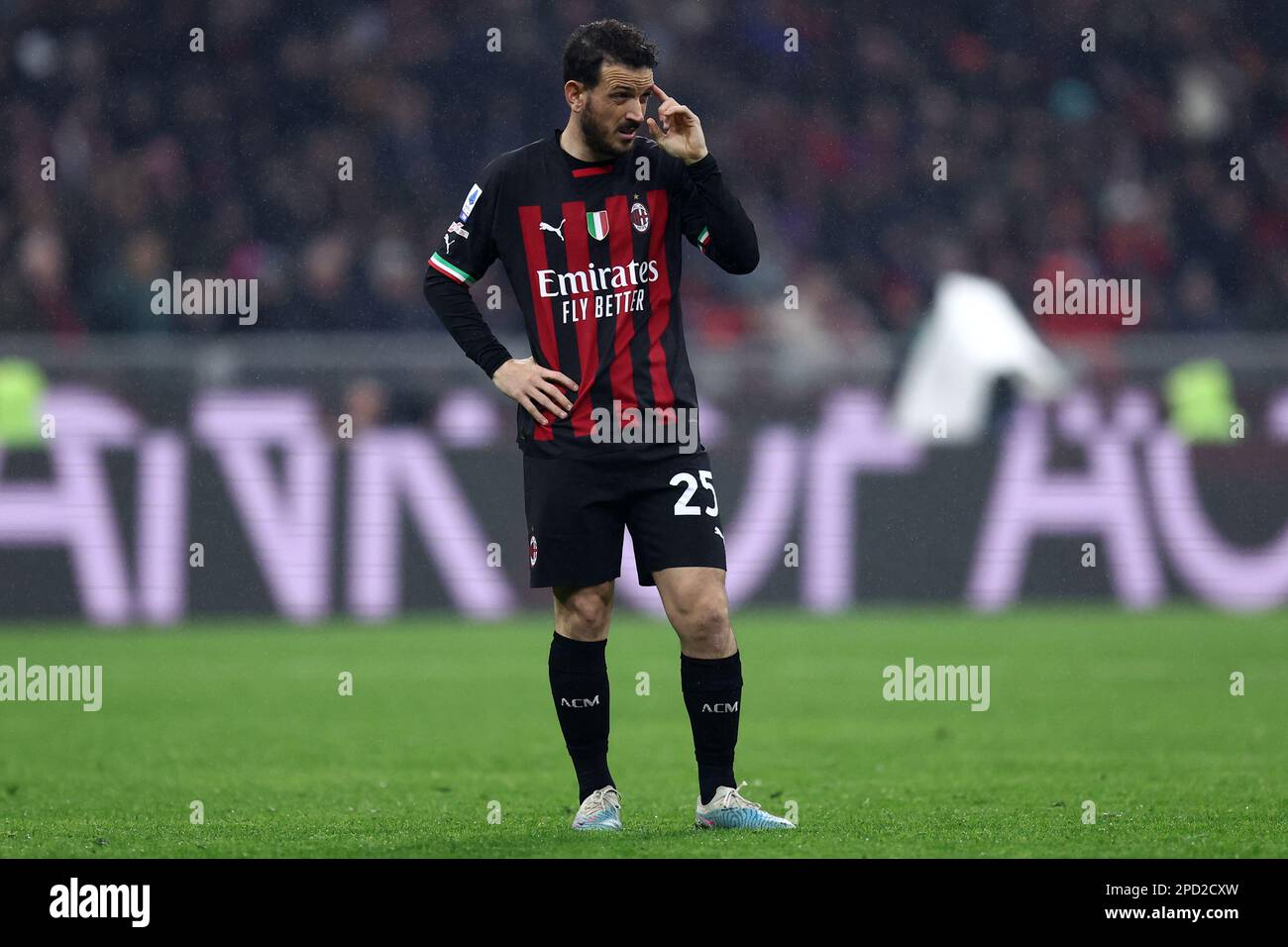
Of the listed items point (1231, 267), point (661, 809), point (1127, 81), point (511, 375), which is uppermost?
point (1127, 81)

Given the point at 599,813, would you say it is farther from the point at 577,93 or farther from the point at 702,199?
the point at 577,93

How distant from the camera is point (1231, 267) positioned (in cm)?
1673

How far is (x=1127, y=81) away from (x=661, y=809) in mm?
13696

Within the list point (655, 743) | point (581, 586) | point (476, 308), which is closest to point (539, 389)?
point (476, 308)

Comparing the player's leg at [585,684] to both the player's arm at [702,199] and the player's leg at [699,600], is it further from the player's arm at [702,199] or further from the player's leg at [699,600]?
the player's arm at [702,199]

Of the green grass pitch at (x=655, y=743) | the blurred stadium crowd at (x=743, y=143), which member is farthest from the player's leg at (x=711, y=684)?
the blurred stadium crowd at (x=743, y=143)

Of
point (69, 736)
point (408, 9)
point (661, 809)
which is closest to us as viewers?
point (661, 809)

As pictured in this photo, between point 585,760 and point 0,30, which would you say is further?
point 0,30

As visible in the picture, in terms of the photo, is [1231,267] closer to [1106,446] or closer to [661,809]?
[1106,446]

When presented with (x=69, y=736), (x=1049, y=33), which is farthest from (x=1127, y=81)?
(x=69, y=736)

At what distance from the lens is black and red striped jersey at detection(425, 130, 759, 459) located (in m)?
5.37

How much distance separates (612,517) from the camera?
5383mm

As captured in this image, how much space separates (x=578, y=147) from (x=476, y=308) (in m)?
0.53

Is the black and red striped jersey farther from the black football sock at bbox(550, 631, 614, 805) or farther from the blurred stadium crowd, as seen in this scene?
the blurred stadium crowd
